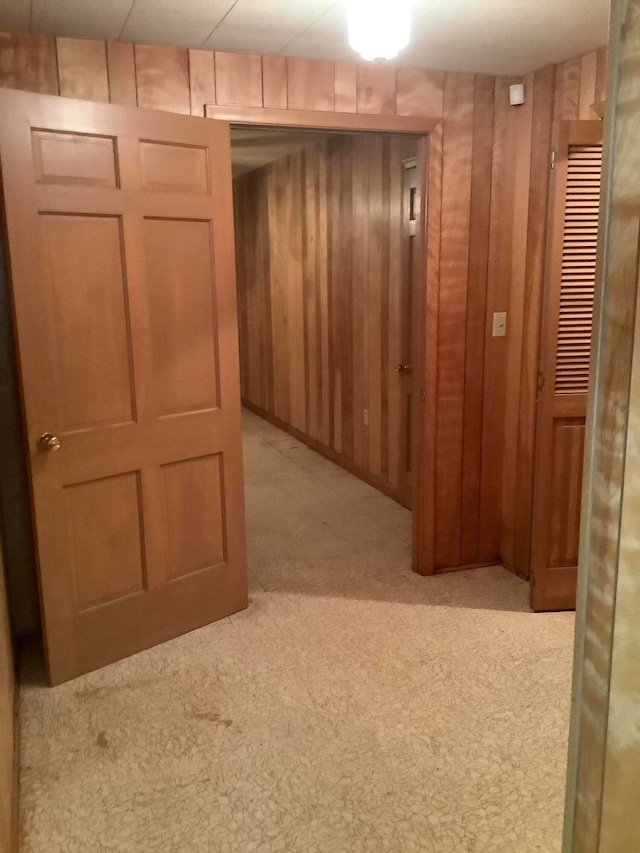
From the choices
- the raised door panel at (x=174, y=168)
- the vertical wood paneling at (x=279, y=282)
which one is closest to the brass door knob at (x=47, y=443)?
the raised door panel at (x=174, y=168)

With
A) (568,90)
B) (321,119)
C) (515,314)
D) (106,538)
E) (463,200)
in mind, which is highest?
(568,90)

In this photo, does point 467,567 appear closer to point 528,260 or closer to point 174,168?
point 528,260

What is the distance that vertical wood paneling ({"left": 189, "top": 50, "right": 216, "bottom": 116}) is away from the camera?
2.71 m

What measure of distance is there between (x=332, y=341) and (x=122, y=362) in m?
2.81

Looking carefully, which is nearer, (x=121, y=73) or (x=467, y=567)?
(x=121, y=73)

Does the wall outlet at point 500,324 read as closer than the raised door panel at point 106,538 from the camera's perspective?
No

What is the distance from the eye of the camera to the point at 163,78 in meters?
2.68

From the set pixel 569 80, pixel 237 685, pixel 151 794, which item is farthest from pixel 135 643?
pixel 569 80

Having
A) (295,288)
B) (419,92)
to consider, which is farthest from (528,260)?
(295,288)

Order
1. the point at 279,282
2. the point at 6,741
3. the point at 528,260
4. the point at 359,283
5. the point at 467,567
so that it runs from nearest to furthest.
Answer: the point at 6,741, the point at 528,260, the point at 467,567, the point at 359,283, the point at 279,282

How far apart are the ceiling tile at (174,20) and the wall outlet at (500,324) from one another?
1.74m

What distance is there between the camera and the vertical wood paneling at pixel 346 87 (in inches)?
114

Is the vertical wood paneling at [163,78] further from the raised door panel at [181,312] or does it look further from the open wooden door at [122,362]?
the raised door panel at [181,312]

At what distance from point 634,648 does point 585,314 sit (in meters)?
2.11
